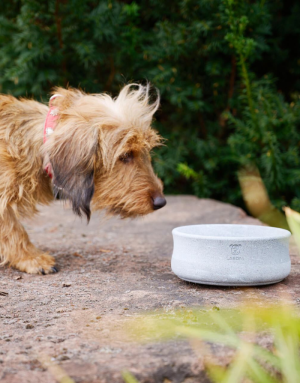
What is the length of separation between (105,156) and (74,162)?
21 cm

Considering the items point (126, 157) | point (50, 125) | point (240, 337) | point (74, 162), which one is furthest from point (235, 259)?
point (50, 125)

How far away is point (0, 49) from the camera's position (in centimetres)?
568

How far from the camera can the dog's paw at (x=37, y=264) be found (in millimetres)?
3354

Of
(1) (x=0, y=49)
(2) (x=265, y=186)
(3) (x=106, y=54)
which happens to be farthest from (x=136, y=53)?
(2) (x=265, y=186)

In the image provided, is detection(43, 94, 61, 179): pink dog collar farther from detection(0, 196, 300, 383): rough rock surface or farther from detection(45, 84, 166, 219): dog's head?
detection(0, 196, 300, 383): rough rock surface

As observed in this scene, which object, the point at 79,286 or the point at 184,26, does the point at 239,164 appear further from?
the point at 79,286

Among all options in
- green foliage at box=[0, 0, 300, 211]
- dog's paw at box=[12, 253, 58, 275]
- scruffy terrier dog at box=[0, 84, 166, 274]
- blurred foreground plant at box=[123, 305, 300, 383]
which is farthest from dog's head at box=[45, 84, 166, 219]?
green foliage at box=[0, 0, 300, 211]

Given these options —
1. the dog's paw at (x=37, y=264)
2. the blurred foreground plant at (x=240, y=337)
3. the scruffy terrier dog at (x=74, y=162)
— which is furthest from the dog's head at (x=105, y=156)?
the blurred foreground plant at (x=240, y=337)

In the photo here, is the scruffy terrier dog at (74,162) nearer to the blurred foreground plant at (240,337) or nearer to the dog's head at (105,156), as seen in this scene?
the dog's head at (105,156)

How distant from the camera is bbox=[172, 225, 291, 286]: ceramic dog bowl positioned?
2645mm

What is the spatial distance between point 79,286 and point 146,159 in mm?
987

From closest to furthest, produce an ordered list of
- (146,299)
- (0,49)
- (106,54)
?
1. (146,299)
2. (0,49)
3. (106,54)

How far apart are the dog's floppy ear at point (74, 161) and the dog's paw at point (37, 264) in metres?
0.46

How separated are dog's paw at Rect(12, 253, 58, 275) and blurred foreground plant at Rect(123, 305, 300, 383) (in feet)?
4.03
